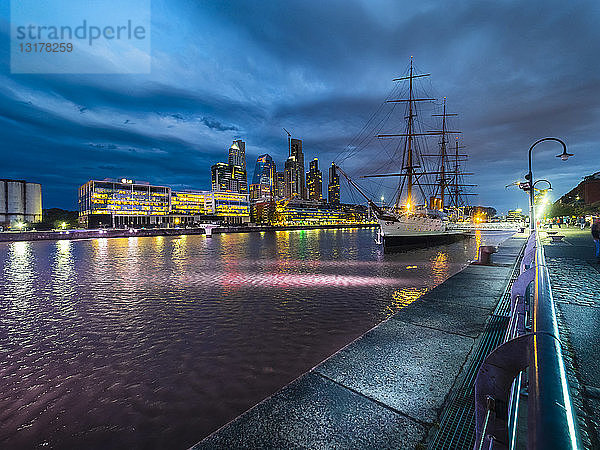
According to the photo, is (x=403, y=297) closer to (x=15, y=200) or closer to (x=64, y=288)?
(x=64, y=288)

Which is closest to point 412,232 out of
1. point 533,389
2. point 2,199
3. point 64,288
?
point 64,288

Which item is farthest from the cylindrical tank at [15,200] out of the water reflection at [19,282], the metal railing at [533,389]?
the metal railing at [533,389]

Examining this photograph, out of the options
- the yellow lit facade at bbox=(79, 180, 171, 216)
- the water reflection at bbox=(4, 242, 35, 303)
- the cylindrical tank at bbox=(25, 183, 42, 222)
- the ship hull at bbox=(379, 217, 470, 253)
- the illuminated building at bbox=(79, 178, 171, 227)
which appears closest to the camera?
the water reflection at bbox=(4, 242, 35, 303)

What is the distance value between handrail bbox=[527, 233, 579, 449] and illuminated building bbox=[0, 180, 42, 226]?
625ft

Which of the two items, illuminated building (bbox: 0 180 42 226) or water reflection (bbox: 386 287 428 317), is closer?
water reflection (bbox: 386 287 428 317)

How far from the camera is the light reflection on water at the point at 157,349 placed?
4.45 metres

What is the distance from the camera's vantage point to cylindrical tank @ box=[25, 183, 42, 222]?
513 feet

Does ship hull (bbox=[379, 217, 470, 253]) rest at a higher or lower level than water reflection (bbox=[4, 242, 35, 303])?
higher

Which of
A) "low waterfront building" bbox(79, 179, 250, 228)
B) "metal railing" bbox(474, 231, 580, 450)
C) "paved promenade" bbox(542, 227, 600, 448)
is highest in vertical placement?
"low waterfront building" bbox(79, 179, 250, 228)

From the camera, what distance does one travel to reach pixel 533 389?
1.10 metres

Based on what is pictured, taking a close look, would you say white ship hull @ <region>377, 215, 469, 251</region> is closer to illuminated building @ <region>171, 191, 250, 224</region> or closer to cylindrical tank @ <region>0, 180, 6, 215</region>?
illuminated building @ <region>171, 191, 250, 224</region>

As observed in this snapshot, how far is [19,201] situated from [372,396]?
8132 inches

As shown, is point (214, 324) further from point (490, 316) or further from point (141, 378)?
point (490, 316)

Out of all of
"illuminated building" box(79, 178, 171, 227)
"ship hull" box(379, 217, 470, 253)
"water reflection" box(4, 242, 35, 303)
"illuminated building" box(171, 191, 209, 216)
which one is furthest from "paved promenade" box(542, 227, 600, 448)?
"illuminated building" box(171, 191, 209, 216)
